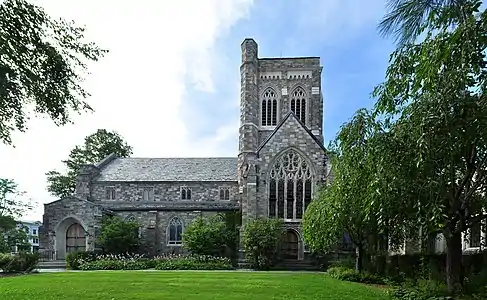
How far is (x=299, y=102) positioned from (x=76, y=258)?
24853 millimetres

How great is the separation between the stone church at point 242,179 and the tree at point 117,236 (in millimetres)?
843

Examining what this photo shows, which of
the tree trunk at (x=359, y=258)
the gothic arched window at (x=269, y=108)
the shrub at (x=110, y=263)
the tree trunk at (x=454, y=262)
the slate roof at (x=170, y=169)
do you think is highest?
the gothic arched window at (x=269, y=108)

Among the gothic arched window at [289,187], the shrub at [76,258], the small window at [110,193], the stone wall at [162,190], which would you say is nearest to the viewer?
the shrub at [76,258]

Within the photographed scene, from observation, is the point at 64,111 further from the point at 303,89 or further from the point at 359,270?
the point at 303,89

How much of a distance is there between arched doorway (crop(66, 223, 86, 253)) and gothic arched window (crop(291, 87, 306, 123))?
21911mm

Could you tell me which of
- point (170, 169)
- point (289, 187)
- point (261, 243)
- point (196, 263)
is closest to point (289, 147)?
point (289, 187)

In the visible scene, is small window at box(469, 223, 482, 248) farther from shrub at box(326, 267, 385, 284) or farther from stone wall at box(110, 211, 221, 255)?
stone wall at box(110, 211, 221, 255)

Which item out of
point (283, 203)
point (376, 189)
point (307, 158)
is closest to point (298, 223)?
point (283, 203)

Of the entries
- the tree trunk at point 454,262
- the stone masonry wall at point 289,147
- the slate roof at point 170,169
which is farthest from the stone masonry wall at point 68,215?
the tree trunk at point 454,262

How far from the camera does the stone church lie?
38031mm

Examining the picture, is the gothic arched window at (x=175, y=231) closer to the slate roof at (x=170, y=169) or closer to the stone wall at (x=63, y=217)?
the slate roof at (x=170, y=169)

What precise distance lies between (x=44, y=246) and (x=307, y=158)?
20.5m

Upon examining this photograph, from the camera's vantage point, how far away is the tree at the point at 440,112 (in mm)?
8148

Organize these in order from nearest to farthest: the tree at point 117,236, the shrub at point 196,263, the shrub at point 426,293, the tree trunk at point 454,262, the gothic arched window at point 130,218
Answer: the shrub at point 426,293
the tree trunk at point 454,262
the shrub at point 196,263
the tree at point 117,236
the gothic arched window at point 130,218
